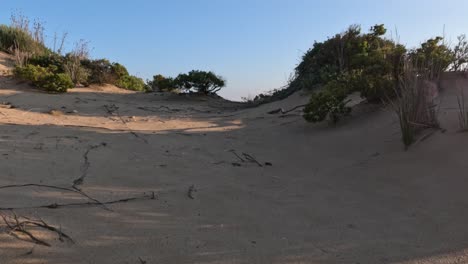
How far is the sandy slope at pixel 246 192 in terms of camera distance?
220 cm

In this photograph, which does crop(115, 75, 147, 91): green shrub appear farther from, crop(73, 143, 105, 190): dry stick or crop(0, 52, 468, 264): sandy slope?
crop(73, 143, 105, 190): dry stick

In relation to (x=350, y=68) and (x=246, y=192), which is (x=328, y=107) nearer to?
(x=350, y=68)

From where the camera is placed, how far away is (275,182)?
12.0ft

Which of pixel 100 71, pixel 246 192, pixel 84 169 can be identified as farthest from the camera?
pixel 100 71

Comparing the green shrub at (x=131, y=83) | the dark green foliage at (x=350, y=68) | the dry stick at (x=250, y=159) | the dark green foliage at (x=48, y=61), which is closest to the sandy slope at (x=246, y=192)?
the dry stick at (x=250, y=159)

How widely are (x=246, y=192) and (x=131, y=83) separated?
1044cm

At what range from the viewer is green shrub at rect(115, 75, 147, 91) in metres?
12.3

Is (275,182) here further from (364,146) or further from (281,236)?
(364,146)

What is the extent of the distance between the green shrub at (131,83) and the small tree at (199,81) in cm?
210

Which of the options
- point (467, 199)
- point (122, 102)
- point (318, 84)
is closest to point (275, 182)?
point (467, 199)

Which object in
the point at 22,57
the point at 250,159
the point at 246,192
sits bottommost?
the point at 246,192

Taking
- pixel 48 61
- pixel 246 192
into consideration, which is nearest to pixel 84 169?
pixel 246 192

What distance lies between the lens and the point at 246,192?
3279 mm

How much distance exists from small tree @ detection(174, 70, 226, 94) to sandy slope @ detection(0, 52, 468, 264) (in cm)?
504
